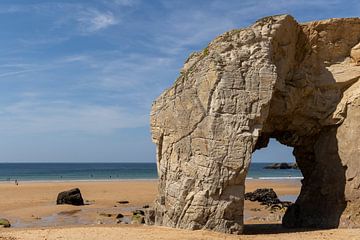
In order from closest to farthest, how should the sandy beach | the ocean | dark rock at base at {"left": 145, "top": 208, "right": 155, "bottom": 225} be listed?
the sandy beach → dark rock at base at {"left": 145, "top": 208, "right": 155, "bottom": 225} → the ocean

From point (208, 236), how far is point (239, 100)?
16.5 feet

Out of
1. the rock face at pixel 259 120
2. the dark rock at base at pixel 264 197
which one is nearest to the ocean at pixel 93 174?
the dark rock at base at pixel 264 197

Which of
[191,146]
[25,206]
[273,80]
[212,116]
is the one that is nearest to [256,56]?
[273,80]

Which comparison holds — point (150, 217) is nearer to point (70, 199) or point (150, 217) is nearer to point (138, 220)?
point (138, 220)

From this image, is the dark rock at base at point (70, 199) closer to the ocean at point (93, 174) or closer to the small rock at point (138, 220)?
the small rock at point (138, 220)

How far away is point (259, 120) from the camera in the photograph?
16.4 m

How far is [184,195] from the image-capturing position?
16438 mm

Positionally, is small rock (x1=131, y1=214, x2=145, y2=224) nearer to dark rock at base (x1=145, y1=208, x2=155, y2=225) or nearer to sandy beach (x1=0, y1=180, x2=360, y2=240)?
sandy beach (x1=0, y1=180, x2=360, y2=240)

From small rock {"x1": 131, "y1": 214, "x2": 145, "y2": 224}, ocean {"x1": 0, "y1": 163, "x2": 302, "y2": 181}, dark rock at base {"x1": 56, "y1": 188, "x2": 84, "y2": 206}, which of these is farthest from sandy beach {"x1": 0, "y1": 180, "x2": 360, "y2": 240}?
ocean {"x1": 0, "y1": 163, "x2": 302, "y2": 181}

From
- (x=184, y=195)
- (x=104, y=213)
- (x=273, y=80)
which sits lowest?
(x=104, y=213)

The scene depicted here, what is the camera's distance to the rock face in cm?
1617

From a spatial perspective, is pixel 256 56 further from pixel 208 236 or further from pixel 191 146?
pixel 208 236

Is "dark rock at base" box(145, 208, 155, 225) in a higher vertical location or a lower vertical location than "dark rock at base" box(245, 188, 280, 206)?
higher

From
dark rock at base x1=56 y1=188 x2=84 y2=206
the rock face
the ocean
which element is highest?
the rock face
